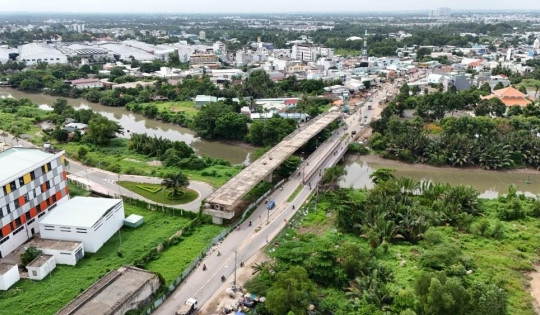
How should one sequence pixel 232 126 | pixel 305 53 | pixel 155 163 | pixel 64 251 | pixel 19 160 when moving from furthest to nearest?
1. pixel 305 53
2. pixel 232 126
3. pixel 155 163
4. pixel 19 160
5. pixel 64 251

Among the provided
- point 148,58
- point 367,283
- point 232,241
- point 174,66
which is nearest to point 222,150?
point 232,241

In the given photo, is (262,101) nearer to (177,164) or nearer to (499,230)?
(177,164)

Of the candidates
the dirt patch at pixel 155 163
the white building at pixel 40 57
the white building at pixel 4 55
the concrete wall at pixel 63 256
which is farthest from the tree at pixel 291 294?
the white building at pixel 4 55

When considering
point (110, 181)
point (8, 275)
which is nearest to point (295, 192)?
point (110, 181)

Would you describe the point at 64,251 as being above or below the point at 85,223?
below

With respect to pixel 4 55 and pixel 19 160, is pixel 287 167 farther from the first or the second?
pixel 4 55

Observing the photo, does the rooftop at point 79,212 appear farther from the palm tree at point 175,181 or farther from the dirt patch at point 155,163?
the dirt patch at point 155,163

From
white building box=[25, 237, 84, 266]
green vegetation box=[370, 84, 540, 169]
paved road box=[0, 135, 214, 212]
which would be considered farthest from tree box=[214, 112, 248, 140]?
white building box=[25, 237, 84, 266]

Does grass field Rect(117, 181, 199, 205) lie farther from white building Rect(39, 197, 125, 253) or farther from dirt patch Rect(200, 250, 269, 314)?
dirt patch Rect(200, 250, 269, 314)
